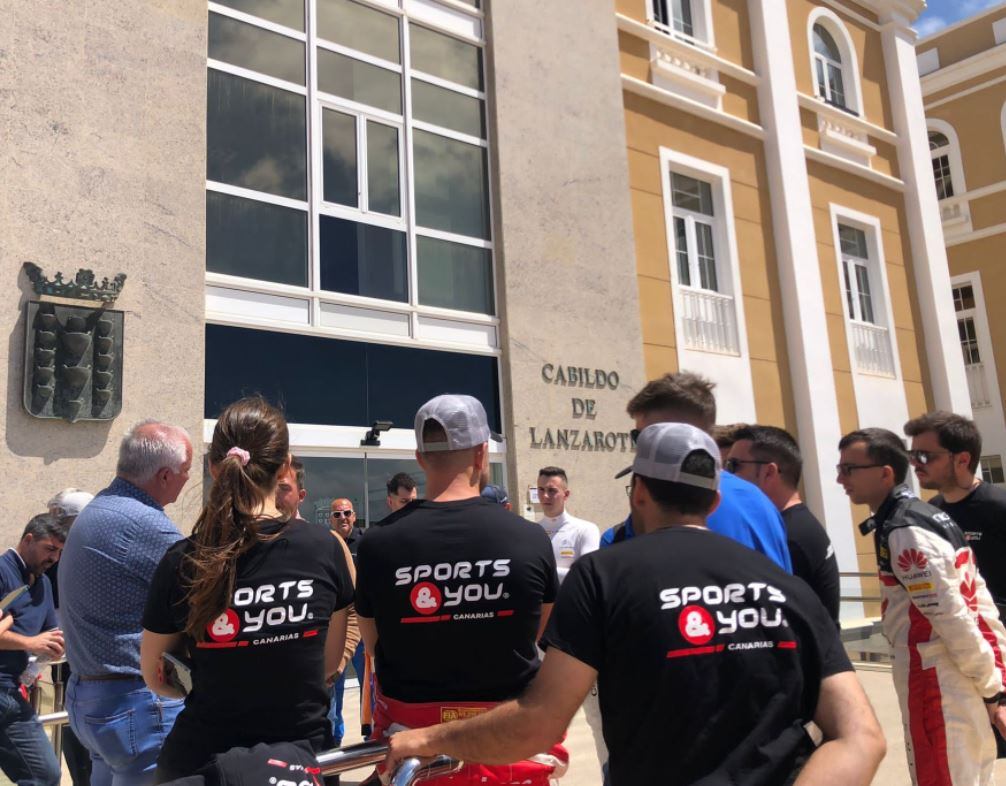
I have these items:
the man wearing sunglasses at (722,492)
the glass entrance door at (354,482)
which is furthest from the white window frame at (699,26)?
the man wearing sunglasses at (722,492)

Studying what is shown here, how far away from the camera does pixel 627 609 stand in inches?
76.3

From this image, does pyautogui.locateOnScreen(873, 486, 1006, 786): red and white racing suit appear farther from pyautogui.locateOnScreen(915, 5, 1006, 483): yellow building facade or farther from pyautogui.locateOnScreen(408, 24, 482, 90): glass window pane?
pyautogui.locateOnScreen(915, 5, 1006, 483): yellow building facade

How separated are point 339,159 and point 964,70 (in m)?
20.3

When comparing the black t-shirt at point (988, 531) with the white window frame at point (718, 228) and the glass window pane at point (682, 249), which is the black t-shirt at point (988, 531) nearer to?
the white window frame at point (718, 228)

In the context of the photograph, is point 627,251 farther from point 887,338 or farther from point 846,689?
point 846,689

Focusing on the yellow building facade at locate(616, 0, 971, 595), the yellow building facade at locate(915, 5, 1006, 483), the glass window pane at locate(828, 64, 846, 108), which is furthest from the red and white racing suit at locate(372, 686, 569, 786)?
the yellow building facade at locate(915, 5, 1006, 483)

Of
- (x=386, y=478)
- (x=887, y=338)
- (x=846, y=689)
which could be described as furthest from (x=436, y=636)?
(x=887, y=338)

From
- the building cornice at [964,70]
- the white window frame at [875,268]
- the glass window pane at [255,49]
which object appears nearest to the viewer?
the glass window pane at [255,49]

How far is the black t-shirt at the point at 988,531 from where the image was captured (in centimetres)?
440

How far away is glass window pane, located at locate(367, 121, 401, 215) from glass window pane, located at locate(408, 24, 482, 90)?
1226 mm

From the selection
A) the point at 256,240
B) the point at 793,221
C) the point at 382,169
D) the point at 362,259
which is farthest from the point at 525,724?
the point at 793,221

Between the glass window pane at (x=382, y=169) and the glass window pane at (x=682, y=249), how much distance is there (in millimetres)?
5389

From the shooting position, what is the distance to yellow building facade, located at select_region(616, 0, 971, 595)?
1446 centimetres

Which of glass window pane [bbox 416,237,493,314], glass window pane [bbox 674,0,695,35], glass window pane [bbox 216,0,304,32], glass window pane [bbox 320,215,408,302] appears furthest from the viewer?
glass window pane [bbox 674,0,695,35]
